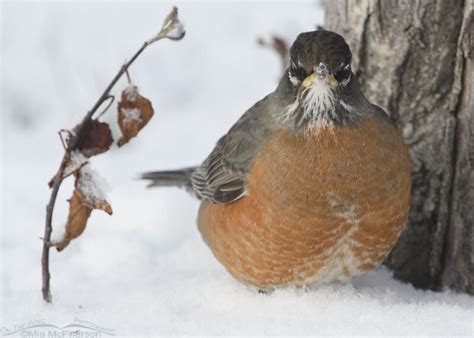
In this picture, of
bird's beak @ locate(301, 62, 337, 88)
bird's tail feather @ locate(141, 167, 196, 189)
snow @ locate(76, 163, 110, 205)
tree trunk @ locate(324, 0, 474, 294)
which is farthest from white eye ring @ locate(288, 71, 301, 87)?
bird's tail feather @ locate(141, 167, 196, 189)

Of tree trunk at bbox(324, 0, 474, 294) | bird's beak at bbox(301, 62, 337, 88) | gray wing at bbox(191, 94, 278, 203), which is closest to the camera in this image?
bird's beak at bbox(301, 62, 337, 88)

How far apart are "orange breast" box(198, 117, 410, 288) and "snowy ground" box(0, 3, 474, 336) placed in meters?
0.22

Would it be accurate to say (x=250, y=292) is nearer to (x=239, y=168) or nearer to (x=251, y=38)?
(x=239, y=168)

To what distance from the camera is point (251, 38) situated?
1061cm

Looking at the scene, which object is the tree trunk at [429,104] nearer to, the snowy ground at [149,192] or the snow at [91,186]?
the snowy ground at [149,192]

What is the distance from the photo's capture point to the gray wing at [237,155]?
544 centimetres

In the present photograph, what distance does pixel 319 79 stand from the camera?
16.0 ft

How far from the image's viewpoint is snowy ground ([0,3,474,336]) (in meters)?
4.93

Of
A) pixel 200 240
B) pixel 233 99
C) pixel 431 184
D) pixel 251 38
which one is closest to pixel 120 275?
pixel 200 240

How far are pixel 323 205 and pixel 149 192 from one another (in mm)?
2713

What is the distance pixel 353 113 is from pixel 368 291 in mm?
1168

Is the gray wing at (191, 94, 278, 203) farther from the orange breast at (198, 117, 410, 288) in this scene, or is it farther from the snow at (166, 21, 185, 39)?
the snow at (166, 21, 185, 39)

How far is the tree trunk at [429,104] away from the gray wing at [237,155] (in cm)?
93

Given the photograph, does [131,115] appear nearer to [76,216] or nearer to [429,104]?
[76,216]
